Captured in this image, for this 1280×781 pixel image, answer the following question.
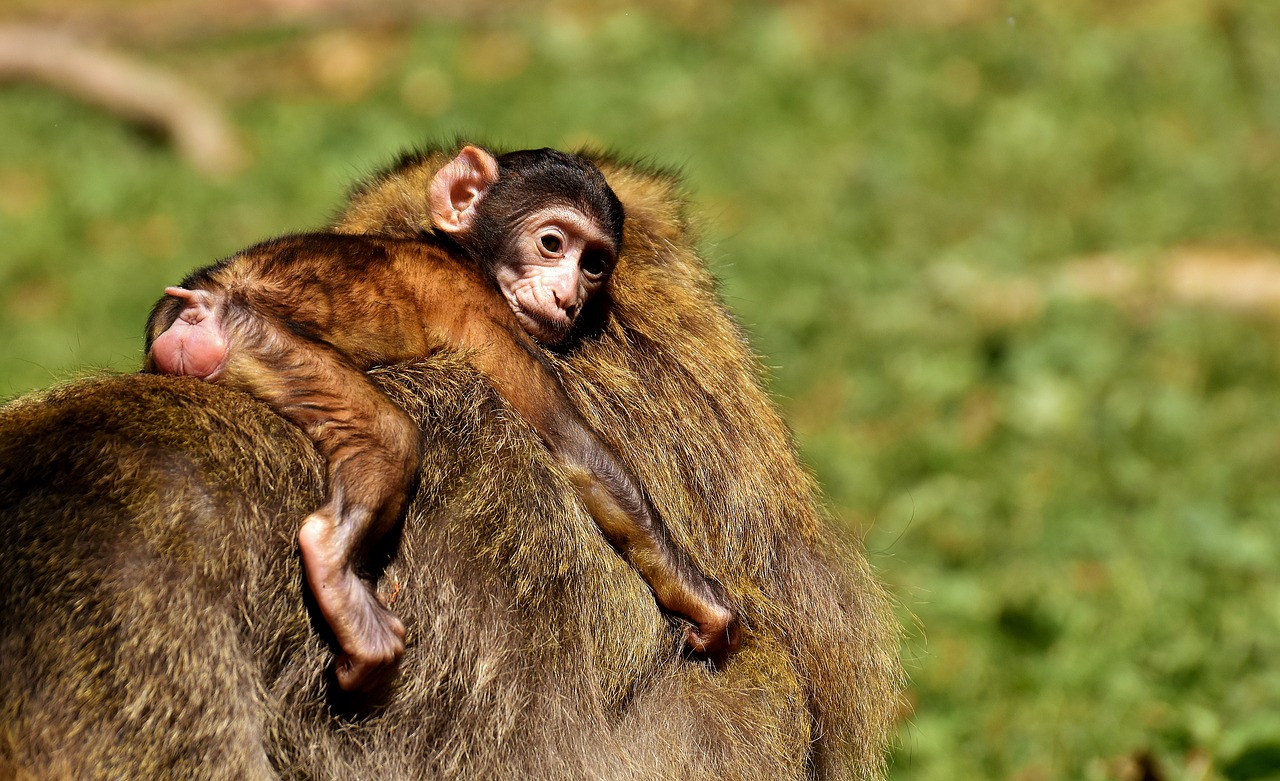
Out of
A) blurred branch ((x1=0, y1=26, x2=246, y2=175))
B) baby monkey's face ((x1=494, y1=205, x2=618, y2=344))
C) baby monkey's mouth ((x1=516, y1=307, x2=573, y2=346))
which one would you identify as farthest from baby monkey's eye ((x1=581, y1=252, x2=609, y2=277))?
blurred branch ((x1=0, y1=26, x2=246, y2=175))

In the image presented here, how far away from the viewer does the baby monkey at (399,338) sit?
2684 millimetres

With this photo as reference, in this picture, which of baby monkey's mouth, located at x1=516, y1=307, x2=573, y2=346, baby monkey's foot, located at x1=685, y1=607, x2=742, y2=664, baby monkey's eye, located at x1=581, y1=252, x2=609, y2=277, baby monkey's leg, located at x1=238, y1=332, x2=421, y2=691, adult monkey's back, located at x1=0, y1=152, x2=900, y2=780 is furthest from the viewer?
baby monkey's eye, located at x1=581, y1=252, x2=609, y2=277

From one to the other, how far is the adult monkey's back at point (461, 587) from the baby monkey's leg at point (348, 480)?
0.06 meters

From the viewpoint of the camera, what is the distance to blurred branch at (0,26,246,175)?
1149 cm

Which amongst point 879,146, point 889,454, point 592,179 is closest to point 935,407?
point 889,454

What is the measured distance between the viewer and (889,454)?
7.21 metres

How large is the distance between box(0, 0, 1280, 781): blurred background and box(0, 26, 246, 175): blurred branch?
33 millimetres

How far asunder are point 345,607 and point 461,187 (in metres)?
1.39

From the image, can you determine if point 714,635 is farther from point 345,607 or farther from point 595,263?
point 595,263

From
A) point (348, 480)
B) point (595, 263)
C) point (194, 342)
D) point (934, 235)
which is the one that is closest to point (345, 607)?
point (348, 480)

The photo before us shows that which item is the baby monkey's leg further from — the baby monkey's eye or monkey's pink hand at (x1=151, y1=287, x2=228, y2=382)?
the baby monkey's eye

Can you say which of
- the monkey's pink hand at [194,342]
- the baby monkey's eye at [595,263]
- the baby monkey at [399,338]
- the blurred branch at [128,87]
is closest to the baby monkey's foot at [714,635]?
the baby monkey at [399,338]

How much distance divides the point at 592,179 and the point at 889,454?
3.86 meters

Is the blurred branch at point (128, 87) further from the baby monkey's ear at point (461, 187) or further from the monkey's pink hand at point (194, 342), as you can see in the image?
the monkey's pink hand at point (194, 342)
